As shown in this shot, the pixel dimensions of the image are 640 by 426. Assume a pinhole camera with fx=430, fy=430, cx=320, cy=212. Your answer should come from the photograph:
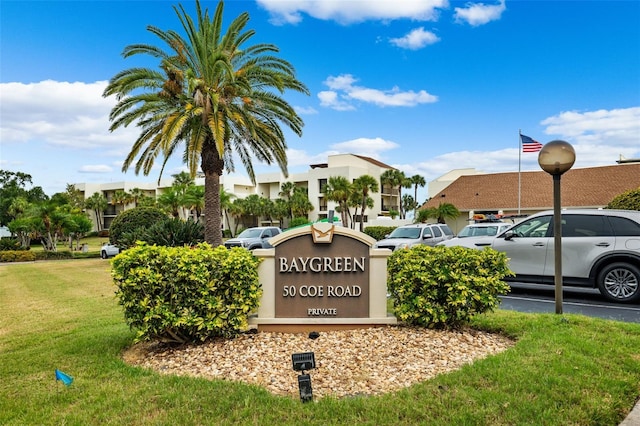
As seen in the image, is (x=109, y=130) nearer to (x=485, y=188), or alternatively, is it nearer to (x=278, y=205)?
(x=485, y=188)

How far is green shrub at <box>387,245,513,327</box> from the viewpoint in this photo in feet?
18.7

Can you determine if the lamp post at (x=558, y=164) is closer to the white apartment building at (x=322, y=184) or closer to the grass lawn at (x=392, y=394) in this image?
the grass lawn at (x=392, y=394)

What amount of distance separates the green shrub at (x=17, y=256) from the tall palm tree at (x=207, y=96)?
22.0 m

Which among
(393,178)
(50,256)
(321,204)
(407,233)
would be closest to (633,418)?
(407,233)

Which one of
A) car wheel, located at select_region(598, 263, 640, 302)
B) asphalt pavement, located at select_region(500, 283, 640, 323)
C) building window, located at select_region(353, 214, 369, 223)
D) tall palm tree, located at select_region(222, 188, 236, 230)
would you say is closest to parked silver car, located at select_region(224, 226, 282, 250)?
asphalt pavement, located at select_region(500, 283, 640, 323)

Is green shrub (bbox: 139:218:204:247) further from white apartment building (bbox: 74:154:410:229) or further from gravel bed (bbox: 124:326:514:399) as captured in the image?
white apartment building (bbox: 74:154:410:229)

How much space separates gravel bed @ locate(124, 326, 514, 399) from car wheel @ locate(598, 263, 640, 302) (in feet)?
14.6

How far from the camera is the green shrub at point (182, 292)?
203 inches

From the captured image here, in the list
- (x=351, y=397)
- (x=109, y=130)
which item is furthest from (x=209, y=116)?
(x=351, y=397)

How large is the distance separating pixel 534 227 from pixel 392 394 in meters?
7.38

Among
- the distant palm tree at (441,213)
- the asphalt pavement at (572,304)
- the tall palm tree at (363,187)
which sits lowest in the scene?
the asphalt pavement at (572,304)

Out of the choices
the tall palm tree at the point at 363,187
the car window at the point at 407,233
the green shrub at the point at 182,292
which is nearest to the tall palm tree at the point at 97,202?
the tall palm tree at the point at 363,187

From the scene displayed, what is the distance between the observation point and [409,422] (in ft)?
11.1

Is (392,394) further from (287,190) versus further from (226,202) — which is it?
(287,190)
